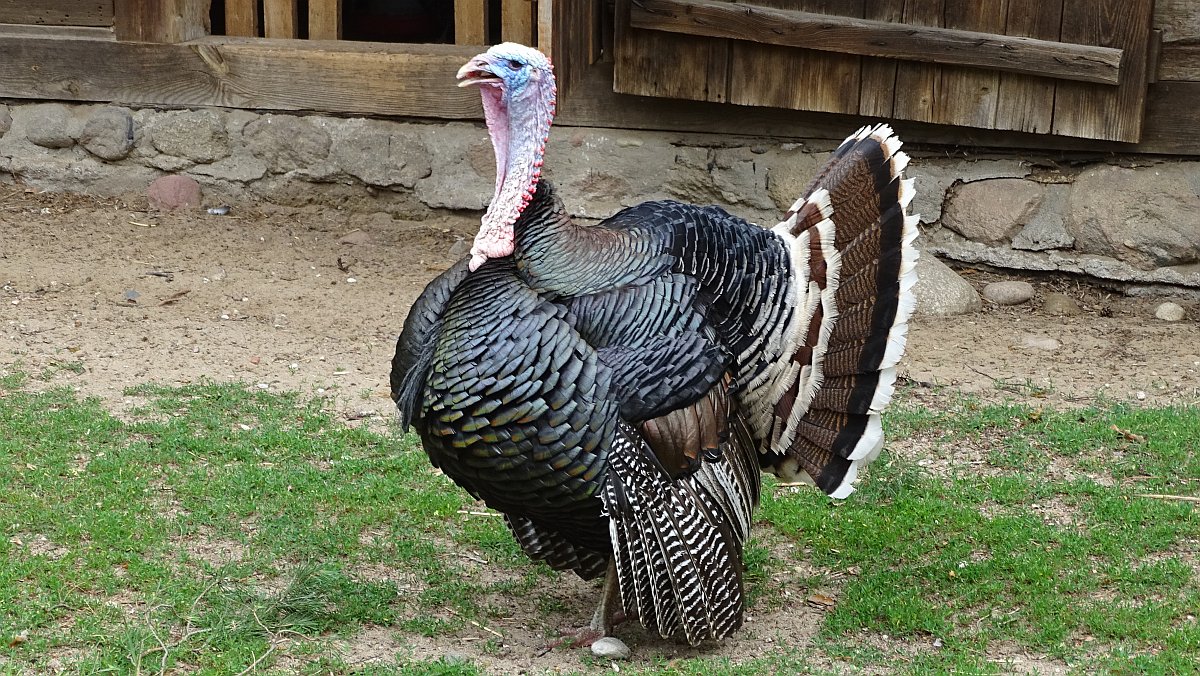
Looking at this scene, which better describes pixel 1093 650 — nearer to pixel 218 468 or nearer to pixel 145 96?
pixel 218 468

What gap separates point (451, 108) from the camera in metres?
7.74

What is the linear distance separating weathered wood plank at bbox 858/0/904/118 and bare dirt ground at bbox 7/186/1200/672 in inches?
43.8

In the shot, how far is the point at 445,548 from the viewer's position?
184 inches

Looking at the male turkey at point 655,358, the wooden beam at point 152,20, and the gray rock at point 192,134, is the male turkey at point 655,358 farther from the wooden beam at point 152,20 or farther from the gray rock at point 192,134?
the wooden beam at point 152,20

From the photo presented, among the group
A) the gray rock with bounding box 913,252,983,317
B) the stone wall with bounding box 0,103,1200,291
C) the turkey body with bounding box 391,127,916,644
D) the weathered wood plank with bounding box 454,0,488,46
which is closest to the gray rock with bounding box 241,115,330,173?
the stone wall with bounding box 0,103,1200,291

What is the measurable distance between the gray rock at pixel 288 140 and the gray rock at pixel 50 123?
44.6 inches

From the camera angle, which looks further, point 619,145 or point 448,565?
point 619,145

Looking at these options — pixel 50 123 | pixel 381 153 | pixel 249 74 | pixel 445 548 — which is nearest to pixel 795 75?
pixel 381 153

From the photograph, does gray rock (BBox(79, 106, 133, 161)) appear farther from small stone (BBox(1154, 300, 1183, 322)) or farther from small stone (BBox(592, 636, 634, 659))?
small stone (BBox(1154, 300, 1183, 322))

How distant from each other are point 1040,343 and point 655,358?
3516 mm

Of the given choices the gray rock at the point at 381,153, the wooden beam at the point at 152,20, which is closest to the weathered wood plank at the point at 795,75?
the gray rock at the point at 381,153

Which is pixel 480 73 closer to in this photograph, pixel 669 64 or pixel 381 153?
pixel 669 64

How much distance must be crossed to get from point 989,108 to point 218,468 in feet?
13.5

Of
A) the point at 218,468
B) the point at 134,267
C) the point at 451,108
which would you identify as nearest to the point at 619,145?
the point at 451,108
